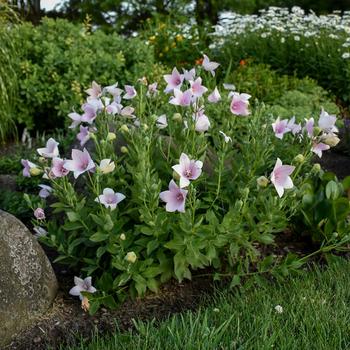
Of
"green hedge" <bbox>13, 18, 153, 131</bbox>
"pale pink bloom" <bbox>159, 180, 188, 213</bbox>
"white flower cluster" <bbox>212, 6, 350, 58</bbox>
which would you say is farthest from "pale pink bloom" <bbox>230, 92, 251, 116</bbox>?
"white flower cluster" <bbox>212, 6, 350, 58</bbox>

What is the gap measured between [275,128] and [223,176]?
35cm

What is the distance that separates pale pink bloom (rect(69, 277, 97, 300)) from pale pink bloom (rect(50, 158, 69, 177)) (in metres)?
0.49

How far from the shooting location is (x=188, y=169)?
276 cm

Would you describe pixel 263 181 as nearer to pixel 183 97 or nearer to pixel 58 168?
pixel 183 97

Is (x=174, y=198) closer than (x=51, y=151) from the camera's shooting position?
Yes

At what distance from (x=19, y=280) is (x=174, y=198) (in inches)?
30.9

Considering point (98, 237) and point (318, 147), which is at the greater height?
point (318, 147)

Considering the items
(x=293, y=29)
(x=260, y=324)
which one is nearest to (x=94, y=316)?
(x=260, y=324)

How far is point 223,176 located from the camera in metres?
3.28

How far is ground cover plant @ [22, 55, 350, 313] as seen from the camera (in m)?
2.94

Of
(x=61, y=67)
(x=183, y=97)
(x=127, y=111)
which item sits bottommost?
(x=61, y=67)

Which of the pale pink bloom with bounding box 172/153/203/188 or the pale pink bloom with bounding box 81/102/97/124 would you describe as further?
the pale pink bloom with bounding box 81/102/97/124

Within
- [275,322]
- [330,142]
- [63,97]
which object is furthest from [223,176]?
[63,97]

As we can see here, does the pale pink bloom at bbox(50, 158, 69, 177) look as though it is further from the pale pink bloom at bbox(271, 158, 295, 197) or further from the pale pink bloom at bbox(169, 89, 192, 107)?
the pale pink bloom at bbox(271, 158, 295, 197)
